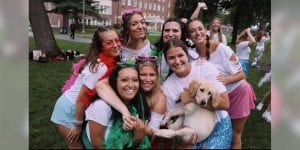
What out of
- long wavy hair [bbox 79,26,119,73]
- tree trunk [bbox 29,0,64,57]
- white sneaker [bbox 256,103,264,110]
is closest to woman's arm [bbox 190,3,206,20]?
long wavy hair [bbox 79,26,119,73]

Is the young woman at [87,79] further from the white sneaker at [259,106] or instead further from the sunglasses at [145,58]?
the white sneaker at [259,106]

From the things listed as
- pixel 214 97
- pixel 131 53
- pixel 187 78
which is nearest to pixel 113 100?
pixel 131 53

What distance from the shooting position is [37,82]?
2.24m

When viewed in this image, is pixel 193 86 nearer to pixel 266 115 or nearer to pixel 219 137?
pixel 219 137

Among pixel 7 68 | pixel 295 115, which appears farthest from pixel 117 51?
pixel 295 115

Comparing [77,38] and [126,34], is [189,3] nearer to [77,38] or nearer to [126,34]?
[126,34]

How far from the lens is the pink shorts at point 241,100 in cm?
226

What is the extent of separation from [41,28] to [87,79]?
0.37 m

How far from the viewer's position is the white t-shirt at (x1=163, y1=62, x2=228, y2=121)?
2.20 meters

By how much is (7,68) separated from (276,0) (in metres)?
1.38

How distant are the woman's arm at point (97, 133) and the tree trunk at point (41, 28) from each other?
1.33 ft

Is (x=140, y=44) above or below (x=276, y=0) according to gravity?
below

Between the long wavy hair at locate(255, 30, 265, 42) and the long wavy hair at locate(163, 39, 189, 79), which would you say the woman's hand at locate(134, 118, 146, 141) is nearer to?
the long wavy hair at locate(163, 39, 189, 79)

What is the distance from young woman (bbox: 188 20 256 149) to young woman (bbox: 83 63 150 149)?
357 millimetres
